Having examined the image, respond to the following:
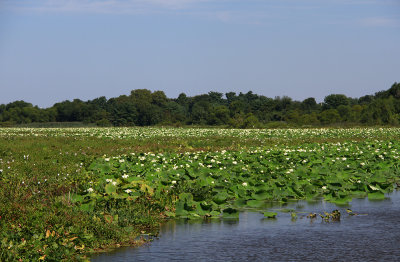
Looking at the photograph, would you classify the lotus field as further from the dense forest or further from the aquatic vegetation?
the dense forest

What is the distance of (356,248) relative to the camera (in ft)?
32.4

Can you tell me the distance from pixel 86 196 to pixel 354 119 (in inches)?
2554

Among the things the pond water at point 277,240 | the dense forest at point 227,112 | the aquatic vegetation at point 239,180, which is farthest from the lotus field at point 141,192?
the dense forest at point 227,112

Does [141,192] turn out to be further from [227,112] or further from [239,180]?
[227,112]

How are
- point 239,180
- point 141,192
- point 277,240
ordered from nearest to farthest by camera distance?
point 277,240 < point 141,192 < point 239,180

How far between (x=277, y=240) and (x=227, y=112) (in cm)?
8891

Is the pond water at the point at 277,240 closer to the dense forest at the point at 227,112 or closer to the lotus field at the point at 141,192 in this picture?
the lotus field at the point at 141,192

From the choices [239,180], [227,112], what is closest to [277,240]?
[239,180]

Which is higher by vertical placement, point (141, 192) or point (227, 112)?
point (227, 112)

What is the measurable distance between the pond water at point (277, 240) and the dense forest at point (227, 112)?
2239 inches

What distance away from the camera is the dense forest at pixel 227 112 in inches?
2830

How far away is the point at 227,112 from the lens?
9919cm

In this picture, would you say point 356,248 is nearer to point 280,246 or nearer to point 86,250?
point 280,246

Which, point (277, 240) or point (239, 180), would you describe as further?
point (239, 180)
